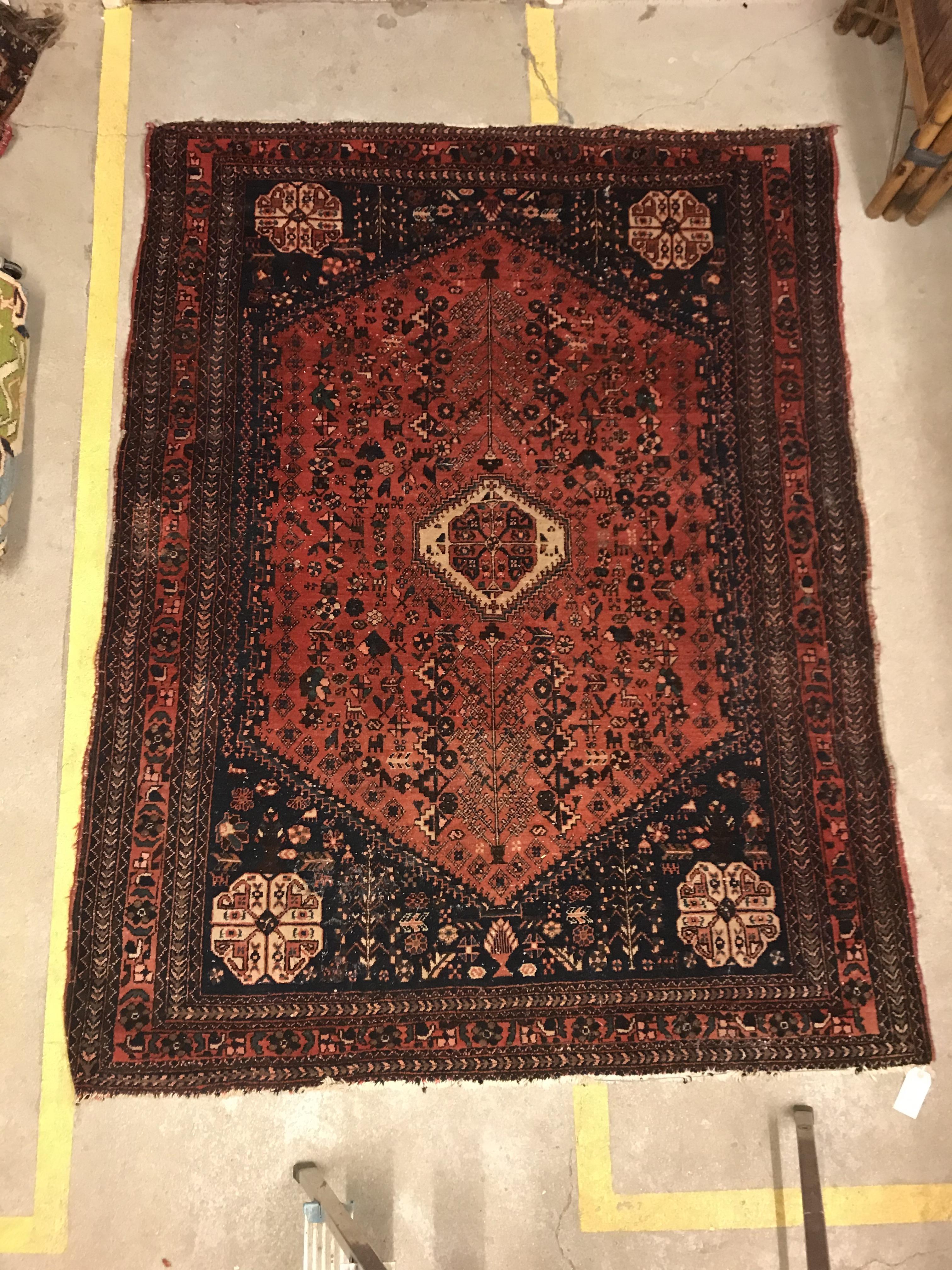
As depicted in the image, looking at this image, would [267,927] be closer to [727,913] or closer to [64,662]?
[64,662]

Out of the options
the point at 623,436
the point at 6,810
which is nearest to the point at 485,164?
the point at 623,436

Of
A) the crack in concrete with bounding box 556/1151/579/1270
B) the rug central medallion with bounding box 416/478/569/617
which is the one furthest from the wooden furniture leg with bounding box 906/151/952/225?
the crack in concrete with bounding box 556/1151/579/1270

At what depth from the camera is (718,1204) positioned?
209cm

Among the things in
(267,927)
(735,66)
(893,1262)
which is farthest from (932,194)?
(893,1262)

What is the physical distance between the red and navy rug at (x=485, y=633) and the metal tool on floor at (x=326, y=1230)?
0.24m

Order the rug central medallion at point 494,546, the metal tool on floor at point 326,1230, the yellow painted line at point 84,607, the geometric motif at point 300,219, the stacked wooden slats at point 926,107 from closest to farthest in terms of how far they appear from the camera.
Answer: the metal tool on floor at point 326,1230 < the yellow painted line at point 84,607 < the stacked wooden slats at point 926,107 < the rug central medallion at point 494,546 < the geometric motif at point 300,219

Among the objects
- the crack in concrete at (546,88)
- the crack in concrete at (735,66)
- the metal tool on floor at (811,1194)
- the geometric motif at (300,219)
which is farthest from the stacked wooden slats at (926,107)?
the metal tool on floor at (811,1194)

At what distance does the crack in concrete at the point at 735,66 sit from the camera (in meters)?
2.50

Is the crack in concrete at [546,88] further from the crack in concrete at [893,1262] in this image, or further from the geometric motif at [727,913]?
the crack in concrete at [893,1262]

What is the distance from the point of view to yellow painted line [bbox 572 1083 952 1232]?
6.82 ft

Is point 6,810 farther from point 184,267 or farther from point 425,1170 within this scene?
point 184,267

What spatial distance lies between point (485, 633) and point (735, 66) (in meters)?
1.98

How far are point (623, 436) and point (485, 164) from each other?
3.13ft

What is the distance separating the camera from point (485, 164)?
246cm
